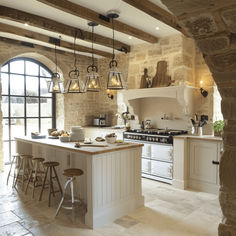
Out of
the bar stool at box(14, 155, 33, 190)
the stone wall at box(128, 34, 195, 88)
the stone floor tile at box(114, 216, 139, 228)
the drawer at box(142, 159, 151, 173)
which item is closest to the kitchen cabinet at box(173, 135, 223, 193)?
the drawer at box(142, 159, 151, 173)

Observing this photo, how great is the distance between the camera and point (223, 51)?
1.54m

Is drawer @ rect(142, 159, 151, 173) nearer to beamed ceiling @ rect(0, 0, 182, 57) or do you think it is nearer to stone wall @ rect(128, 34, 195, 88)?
stone wall @ rect(128, 34, 195, 88)

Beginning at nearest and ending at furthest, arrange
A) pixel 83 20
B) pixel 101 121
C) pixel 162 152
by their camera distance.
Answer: pixel 83 20 < pixel 162 152 < pixel 101 121

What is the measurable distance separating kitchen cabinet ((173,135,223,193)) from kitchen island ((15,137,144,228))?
120 cm

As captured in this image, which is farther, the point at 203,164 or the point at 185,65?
the point at 185,65

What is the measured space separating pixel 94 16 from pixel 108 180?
263 centimetres

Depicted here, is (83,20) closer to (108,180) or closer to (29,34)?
(29,34)

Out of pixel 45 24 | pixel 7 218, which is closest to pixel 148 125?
pixel 45 24

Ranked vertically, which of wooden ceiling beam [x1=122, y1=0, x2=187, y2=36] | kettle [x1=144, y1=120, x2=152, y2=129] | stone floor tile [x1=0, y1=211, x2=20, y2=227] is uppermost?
wooden ceiling beam [x1=122, y1=0, x2=187, y2=36]

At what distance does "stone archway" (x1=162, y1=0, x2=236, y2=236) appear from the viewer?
1294 mm

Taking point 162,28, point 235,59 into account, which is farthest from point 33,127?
point 235,59

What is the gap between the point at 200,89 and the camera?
193 inches

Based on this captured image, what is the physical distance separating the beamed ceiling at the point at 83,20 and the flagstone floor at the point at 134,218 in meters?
2.93

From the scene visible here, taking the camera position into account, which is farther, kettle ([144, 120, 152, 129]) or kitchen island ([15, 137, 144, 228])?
kettle ([144, 120, 152, 129])
